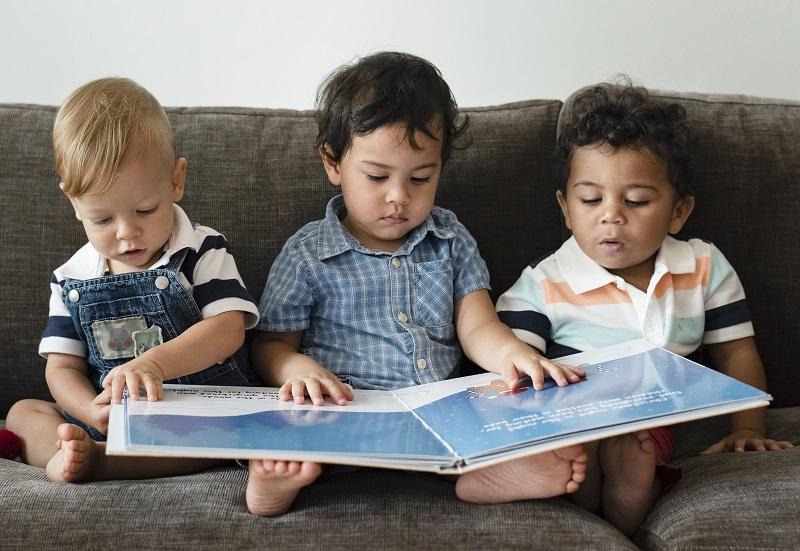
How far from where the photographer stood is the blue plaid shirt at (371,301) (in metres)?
1.79

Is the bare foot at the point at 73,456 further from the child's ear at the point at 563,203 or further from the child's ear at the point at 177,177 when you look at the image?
the child's ear at the point at 563,203

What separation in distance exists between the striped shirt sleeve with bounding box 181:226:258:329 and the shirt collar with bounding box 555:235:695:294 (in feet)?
2.04

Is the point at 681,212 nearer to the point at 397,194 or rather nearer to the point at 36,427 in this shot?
the point at 397,194

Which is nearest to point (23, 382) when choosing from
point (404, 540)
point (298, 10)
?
point (404, 540)

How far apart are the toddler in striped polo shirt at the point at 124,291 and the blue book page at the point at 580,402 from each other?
427 mm

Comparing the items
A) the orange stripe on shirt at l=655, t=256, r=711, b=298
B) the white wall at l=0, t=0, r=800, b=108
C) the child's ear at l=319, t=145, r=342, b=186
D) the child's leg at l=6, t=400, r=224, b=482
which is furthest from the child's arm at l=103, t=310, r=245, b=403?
the white wall at l=0, t=0, r=800, b=108

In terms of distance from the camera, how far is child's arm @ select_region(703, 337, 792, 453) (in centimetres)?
174

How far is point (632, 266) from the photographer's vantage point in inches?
76.5

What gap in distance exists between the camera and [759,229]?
2012mm

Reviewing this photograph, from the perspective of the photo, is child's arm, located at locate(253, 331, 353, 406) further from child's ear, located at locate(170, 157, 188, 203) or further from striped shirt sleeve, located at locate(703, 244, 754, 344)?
striped shirt sleeve, located at locate(703, 244, 754, 344)

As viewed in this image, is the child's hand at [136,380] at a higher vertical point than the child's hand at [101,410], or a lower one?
higher

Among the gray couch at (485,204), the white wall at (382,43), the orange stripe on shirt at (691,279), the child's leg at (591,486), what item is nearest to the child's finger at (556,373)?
the child's leg at (591,486)

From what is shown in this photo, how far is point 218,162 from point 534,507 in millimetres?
976

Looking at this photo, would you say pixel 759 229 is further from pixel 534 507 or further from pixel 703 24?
pixel 534 507
